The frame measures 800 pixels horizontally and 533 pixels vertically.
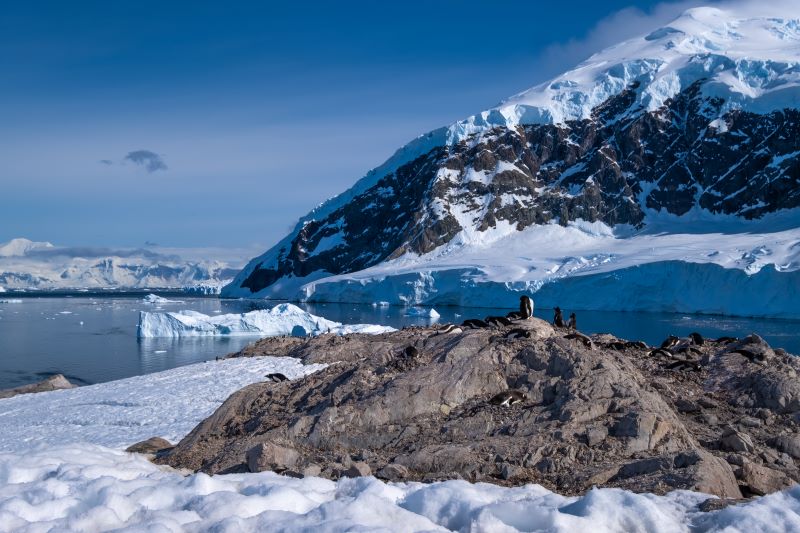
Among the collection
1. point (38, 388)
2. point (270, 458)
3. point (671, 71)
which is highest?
point (671, 71)

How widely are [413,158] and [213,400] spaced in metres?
97.8

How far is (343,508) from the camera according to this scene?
201 inches

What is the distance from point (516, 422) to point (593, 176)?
96045mm

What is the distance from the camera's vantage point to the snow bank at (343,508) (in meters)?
4.89

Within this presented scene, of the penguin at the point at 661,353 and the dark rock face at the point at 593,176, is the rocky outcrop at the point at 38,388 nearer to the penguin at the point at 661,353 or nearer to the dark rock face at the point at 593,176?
the penguin at the point at 661,353

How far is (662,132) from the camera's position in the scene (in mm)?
101000

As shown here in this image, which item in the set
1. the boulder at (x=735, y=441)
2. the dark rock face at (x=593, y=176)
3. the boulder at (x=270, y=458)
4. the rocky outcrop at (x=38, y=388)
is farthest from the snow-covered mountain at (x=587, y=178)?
the boulder at (x=270, y=458)

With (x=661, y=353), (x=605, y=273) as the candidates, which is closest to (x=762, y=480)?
(x=661, y=353)

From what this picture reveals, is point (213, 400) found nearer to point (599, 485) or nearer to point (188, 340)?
point (599, 485)

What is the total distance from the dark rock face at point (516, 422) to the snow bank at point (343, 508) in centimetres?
93

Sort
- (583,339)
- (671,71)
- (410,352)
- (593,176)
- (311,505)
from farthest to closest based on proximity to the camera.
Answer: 1. (593,176)
2. (671,71)
3. (583,339)
4. (410,352)
5. (311,505)

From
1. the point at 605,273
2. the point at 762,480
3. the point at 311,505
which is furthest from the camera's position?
the point at 605,273

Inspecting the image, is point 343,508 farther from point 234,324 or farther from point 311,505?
point 234,324

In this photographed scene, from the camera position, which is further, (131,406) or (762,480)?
(131,406)
